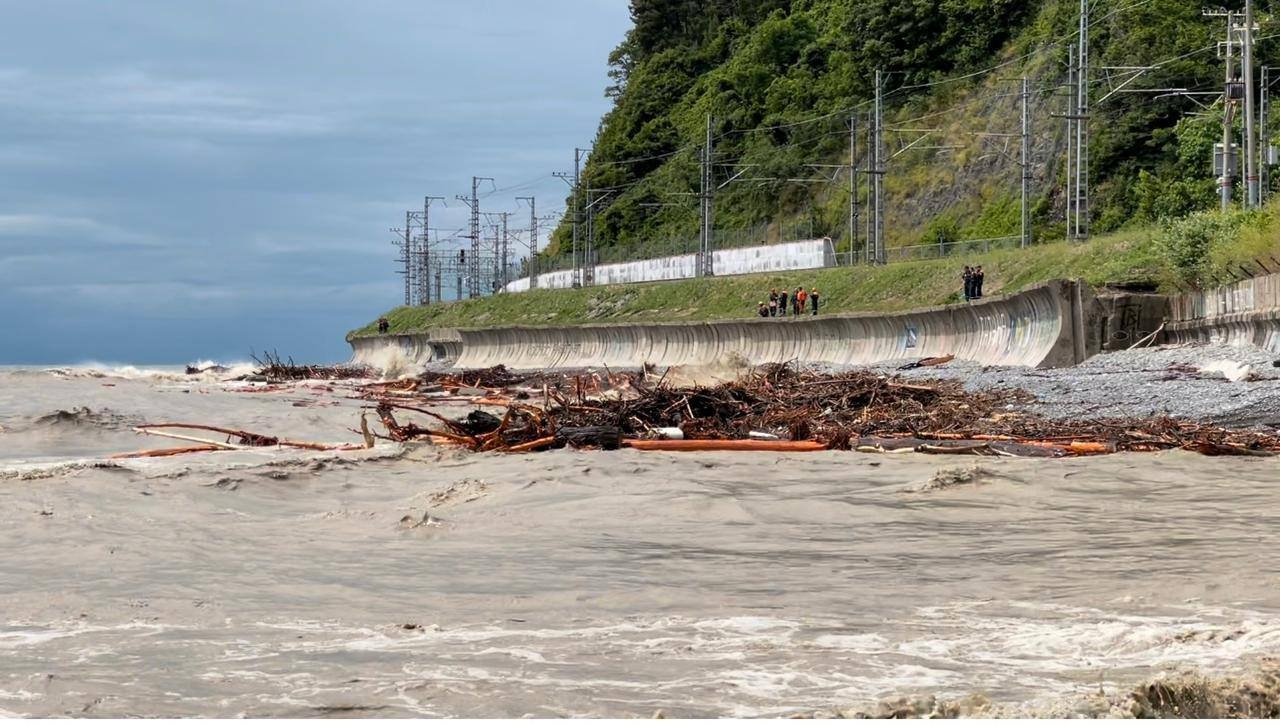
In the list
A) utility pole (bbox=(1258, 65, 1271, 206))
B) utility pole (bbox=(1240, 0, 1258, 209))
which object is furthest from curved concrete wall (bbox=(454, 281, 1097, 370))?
utility pole (bbox=(1258, 65, 1271, 206))

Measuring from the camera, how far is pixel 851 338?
37.9m

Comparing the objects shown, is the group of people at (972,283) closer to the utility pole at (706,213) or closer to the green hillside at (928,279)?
the green hillside at (928,279)

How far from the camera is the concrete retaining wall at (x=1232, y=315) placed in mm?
23234

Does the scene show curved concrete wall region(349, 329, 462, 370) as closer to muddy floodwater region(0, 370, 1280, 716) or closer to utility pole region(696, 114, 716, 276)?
utility pole region(696, 114, 716, 276)

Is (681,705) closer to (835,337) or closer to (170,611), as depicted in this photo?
(170,611)

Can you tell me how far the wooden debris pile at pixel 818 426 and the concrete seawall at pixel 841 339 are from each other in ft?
23.6

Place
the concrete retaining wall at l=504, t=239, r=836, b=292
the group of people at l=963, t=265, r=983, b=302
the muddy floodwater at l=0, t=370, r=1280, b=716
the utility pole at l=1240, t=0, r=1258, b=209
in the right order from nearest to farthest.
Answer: the muddy floodwater at l=0, t=370, r=1280, b=716 → the utility pole at l=1240, t=0, r=1258, b=209 → the group of people at l=963, t=265, r=983, b=302 → the concrete retaining wall at l=504, t=239, r=836, b=292

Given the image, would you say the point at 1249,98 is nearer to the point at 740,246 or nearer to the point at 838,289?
the point at 838,289

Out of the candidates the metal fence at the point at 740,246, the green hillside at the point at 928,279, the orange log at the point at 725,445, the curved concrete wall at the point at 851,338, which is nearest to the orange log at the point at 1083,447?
the orange log at the point at 725,445

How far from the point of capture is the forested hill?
72.5 m

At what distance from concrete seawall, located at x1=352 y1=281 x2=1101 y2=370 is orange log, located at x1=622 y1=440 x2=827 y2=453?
34.8ft

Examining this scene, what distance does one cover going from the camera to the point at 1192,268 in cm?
3347

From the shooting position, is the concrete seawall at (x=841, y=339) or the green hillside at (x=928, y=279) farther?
the green hillside at (x=928, y=279)

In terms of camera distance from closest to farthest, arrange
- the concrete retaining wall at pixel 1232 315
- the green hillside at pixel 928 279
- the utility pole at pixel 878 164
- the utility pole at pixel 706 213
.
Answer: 1. the concrete retaining wall at pixel 1232 315
2. the green hillside at pixel 928 279
3. the utility pole at pixel 878 164
4. the utility pole at pixel 706 213
